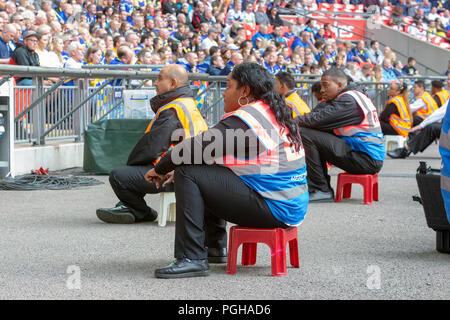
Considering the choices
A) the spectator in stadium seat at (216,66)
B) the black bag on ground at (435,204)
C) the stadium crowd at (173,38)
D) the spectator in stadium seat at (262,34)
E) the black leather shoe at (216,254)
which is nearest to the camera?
the black leather shoe at (216,254)

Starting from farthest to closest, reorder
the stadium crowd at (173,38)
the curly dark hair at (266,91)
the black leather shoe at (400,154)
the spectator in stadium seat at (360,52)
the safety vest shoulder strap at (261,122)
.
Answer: the spectator in stadium seat at (360,52) < the black leather shoe at (400,154) < the stadium crowd at (173,38) < the curly dark hair at (266,91) < the safety vest shoulder strap at (261,122)

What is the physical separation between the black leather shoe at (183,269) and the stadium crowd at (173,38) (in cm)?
697

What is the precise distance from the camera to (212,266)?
5906 mm

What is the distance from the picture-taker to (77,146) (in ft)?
42.0

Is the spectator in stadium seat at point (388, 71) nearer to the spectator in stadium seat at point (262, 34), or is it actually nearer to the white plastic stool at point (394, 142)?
the spectator in stadium seat at point (262, 34)

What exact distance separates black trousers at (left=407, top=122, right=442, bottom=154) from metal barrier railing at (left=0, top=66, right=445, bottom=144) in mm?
3851

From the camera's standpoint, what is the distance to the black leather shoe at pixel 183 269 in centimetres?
540

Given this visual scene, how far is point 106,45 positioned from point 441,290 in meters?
11.5

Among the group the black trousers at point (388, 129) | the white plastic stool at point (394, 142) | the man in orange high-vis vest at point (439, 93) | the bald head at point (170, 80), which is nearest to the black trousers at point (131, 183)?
the bald head at point (170, 80)

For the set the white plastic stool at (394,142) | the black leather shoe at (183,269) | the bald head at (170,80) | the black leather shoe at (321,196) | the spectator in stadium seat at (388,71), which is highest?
the bald head at (170,80)

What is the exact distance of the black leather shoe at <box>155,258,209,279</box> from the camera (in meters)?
5.40

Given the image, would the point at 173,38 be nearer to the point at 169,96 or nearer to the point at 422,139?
the point at 422,139

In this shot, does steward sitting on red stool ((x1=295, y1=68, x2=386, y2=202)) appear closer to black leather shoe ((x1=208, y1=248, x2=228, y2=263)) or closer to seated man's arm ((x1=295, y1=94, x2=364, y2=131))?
seated man's arm ((x1=295, y1=94, x2=364, y2=131))

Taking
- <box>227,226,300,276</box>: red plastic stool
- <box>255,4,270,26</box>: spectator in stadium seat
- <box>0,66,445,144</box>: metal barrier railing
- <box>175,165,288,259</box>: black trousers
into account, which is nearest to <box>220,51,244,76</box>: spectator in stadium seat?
<box>0,66,445,144</box>: metal barrier railing
